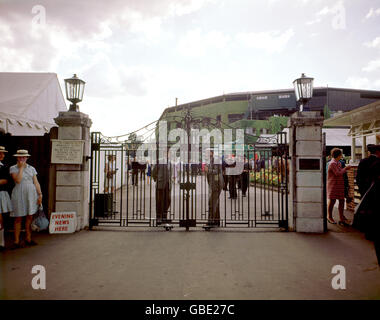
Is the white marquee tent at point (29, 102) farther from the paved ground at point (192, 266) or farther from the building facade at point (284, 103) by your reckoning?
the building facade at point (284, 103)

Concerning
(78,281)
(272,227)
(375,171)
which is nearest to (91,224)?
(78,281)

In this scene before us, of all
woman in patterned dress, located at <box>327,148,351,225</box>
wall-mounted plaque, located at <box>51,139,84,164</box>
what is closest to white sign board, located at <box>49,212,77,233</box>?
wall-mounted plaque, located at <box>51,139,84,164</box>

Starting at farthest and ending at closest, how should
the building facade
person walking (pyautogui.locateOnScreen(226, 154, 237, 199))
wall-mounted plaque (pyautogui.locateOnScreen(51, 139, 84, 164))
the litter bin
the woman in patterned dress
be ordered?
the building facade → person walking (pyautogui.locateOnScreen(226, 154, 237, 199)) → the woman in patterned dress → the litter bin → wall-mounted plaque (pyautogui.locateOnScreen(51, 139, 84, 164))

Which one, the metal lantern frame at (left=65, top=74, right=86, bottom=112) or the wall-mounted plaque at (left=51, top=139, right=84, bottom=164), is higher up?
the metal lantern frame at (left=65, top=74, right=86, bottom=112)

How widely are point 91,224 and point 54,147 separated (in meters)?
2.24

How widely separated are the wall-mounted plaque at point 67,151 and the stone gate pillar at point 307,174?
5.55 metres

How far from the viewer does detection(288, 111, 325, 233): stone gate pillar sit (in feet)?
19.1

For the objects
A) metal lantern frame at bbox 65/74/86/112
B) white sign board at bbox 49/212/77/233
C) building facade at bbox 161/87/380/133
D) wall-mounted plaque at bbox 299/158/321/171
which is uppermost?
building facade at bbox 161/87/380/133

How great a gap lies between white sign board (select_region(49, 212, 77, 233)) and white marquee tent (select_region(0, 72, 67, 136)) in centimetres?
317

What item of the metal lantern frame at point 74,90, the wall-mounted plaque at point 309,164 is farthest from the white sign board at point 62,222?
the wall-mounted plaque at point 309,164

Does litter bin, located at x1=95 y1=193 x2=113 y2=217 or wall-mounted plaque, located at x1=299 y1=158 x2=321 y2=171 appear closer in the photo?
wall-mounted plaque, located at x1=299 y1=158 x2=321 y2=171

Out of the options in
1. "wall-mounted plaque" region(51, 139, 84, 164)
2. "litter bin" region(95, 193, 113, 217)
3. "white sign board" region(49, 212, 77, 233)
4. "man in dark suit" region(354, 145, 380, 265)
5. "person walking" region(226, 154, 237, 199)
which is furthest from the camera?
"person walking" region(226, 154, 237, 199)

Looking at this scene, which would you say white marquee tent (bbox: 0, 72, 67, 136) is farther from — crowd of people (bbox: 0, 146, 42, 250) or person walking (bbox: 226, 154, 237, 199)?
person walking (bbox: 226, 154, 237, 199)

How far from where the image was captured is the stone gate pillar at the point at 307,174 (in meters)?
5.84
